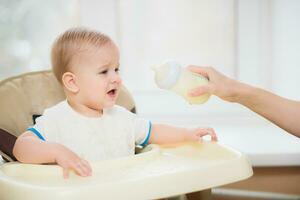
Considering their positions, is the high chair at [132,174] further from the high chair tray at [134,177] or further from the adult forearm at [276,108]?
the adult forearm at [276,108]

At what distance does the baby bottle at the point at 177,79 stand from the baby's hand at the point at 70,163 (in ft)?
0.76

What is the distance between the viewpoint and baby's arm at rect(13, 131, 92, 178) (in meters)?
0.81

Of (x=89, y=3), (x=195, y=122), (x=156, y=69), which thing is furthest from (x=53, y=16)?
(x=156, y=69)

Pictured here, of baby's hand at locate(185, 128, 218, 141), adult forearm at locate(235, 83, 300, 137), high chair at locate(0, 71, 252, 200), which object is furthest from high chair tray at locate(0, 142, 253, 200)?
adult forearm at locate(235, 83, 300, 137)

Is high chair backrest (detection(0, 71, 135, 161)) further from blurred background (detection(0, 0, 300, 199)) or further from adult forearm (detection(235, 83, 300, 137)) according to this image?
blurred background (detection(0, 0, 300, 199))

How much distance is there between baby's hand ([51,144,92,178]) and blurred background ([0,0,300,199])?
3.06 feet

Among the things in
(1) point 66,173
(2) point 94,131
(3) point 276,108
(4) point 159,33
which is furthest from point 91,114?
(4) point 159,33

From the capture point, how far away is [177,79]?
3.11 ft

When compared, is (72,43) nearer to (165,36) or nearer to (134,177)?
(134,177)

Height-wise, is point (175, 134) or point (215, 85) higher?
point (215, 85)

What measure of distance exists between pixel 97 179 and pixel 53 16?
111cm

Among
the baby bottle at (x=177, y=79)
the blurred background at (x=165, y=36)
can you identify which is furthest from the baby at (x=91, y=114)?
the blurred background at (x=165, y=36)

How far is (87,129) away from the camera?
1.01 meters

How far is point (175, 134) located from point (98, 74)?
22 cm
